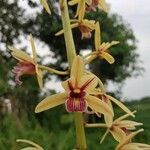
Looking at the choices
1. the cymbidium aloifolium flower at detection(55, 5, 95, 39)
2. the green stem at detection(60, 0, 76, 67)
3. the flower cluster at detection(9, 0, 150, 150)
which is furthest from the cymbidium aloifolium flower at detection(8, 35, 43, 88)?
the cymbidium aloifolium flower at detection(55, 5, 95, 39)

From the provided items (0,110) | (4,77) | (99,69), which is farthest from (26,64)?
(99,69)

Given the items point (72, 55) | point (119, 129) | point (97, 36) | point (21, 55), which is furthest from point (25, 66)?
point (119, 129)

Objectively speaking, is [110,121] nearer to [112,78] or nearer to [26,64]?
[26,64]

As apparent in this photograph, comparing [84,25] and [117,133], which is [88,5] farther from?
[117,133]

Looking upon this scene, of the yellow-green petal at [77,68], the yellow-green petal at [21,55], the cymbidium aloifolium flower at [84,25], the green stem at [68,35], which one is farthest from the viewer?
the cymbidium aloifolium flower at [84,25]

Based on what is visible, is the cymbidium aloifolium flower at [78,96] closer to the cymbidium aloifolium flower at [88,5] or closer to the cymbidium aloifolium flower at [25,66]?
the cymbidium aloifolium flower at [25,66]

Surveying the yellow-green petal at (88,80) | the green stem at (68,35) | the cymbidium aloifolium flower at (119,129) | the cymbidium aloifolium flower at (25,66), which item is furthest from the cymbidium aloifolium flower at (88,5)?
the cymbidium aloifolium flower at (119,129)

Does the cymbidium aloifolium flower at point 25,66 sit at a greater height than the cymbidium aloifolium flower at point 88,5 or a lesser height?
lesser

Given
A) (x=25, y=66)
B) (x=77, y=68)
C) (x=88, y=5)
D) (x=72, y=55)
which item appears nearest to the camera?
(x=77, y=68)
